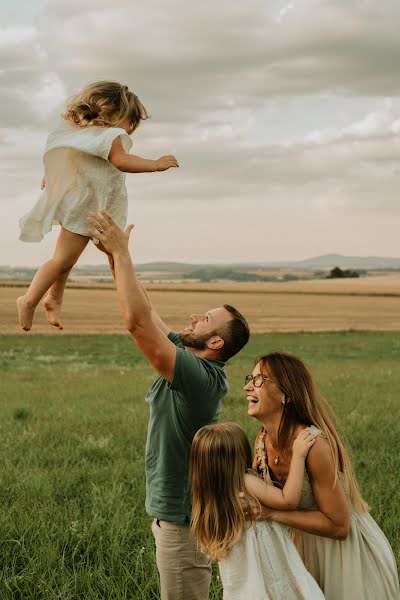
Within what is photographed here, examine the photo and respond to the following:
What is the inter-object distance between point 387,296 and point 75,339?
4480 centimetres

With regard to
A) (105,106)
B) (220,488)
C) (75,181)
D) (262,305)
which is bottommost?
(262,305)

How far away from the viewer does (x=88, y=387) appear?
50.3 ft

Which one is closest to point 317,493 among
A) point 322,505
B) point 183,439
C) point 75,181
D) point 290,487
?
point 322,505

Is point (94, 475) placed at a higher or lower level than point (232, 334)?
lower

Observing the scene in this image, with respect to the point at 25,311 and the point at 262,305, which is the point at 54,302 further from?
the point at 262,305

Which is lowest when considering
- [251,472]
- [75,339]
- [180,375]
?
[75,339]

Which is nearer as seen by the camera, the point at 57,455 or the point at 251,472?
the point at 251,472

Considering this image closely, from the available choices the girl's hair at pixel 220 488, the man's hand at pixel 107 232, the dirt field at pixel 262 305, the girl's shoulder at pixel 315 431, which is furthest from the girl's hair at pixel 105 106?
the dirt field at pixel 262 305

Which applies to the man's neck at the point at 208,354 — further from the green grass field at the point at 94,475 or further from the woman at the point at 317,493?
the green grass field at the point at 94,475

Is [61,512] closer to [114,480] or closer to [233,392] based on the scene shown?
[114,480]

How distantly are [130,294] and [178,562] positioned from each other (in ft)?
4.73

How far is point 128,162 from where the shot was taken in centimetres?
304

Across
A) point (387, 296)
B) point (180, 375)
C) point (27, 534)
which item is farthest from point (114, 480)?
point (387, 296)

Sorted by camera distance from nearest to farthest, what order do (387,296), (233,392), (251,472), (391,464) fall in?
(251,472) → (391,464) → (233,392) → (387,296)
